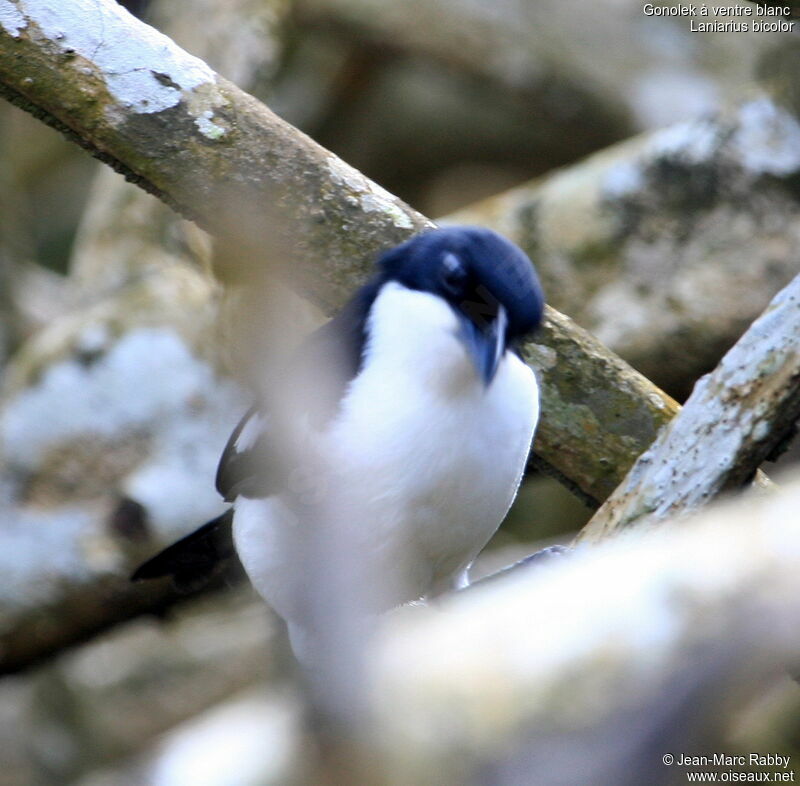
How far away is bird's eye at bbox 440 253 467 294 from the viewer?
202 centimetres

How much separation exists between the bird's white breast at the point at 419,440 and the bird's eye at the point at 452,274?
0.03 m

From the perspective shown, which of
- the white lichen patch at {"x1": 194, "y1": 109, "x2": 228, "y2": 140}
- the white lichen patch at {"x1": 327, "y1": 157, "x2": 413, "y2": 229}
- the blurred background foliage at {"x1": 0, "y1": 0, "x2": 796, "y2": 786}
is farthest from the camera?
the blurred background foliage at {"x1": 0, "y1": 0, "x2": 796, "y2": 786}

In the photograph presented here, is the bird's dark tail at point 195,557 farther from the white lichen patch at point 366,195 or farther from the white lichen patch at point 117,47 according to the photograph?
the white lichen patch at point 117,47

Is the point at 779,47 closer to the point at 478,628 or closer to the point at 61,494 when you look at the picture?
the point at 61,494

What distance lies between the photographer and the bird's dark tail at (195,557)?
8.66 feet

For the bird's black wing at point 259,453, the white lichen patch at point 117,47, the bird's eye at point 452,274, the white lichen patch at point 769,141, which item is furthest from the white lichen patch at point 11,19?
the white lichen patch at point 769,141

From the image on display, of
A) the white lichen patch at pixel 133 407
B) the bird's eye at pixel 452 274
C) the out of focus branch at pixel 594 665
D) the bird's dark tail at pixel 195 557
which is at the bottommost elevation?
the white lichen patch at pixel 133 407

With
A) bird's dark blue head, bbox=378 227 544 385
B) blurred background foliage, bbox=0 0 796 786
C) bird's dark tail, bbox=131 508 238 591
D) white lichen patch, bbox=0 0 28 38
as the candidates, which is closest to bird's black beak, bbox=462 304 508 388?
bird's dark blue head, bbox=378 227 544 385

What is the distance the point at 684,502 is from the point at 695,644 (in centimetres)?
109

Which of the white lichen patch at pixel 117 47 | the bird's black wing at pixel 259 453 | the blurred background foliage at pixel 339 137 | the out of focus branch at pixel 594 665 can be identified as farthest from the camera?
the blurred background foliage at pixel 339 137

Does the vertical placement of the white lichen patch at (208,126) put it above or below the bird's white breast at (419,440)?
above

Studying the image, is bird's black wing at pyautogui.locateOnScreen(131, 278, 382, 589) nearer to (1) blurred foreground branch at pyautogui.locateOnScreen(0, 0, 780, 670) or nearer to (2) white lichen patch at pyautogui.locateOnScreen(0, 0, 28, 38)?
(1) blurred foreground branch at pyautogui.locateOnScreen(0, 0, 780, 670)

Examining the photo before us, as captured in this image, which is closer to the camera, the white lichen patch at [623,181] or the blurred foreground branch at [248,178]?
the blurred foreground branch at [248,178]

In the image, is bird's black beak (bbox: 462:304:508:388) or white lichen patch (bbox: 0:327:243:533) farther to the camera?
white lichen patch (bbox: 0:327:243:533)
